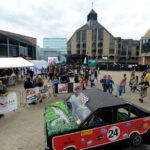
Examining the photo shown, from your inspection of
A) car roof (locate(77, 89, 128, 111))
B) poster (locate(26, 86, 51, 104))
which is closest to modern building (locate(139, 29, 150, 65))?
poster (locate(26, 86, 51, 104))

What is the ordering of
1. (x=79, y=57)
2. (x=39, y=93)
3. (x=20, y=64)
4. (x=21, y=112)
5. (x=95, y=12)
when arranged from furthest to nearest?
(x=95, y=12)
(x=79, y=57)
(x=20, y=64)
(x=39, y=93)
(x=21, y=112)

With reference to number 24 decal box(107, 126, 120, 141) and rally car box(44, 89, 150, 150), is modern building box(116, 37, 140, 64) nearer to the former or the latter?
rally car box(44, 89, 150, 150)

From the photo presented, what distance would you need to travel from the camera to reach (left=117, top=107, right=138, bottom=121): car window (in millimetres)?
5062

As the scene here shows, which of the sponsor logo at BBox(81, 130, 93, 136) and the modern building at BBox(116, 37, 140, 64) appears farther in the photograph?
the modern building at BBox(116, 37, 140, 64)

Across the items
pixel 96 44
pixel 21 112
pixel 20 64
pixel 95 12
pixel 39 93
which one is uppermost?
pixel 95 12

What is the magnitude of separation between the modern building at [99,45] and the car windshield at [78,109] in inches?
2707

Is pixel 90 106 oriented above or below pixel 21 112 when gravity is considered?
above

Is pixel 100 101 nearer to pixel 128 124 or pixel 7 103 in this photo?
pixel 128 124

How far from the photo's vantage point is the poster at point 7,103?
7816 millimetres

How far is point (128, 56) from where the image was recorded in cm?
7988

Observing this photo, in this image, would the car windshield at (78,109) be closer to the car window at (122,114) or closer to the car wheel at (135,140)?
the car window at (122,114)

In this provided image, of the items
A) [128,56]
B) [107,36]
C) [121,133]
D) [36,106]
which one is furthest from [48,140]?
[128,56]

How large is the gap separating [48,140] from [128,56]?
8045 cm

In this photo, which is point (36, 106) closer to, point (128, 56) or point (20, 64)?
point (20, 64)
